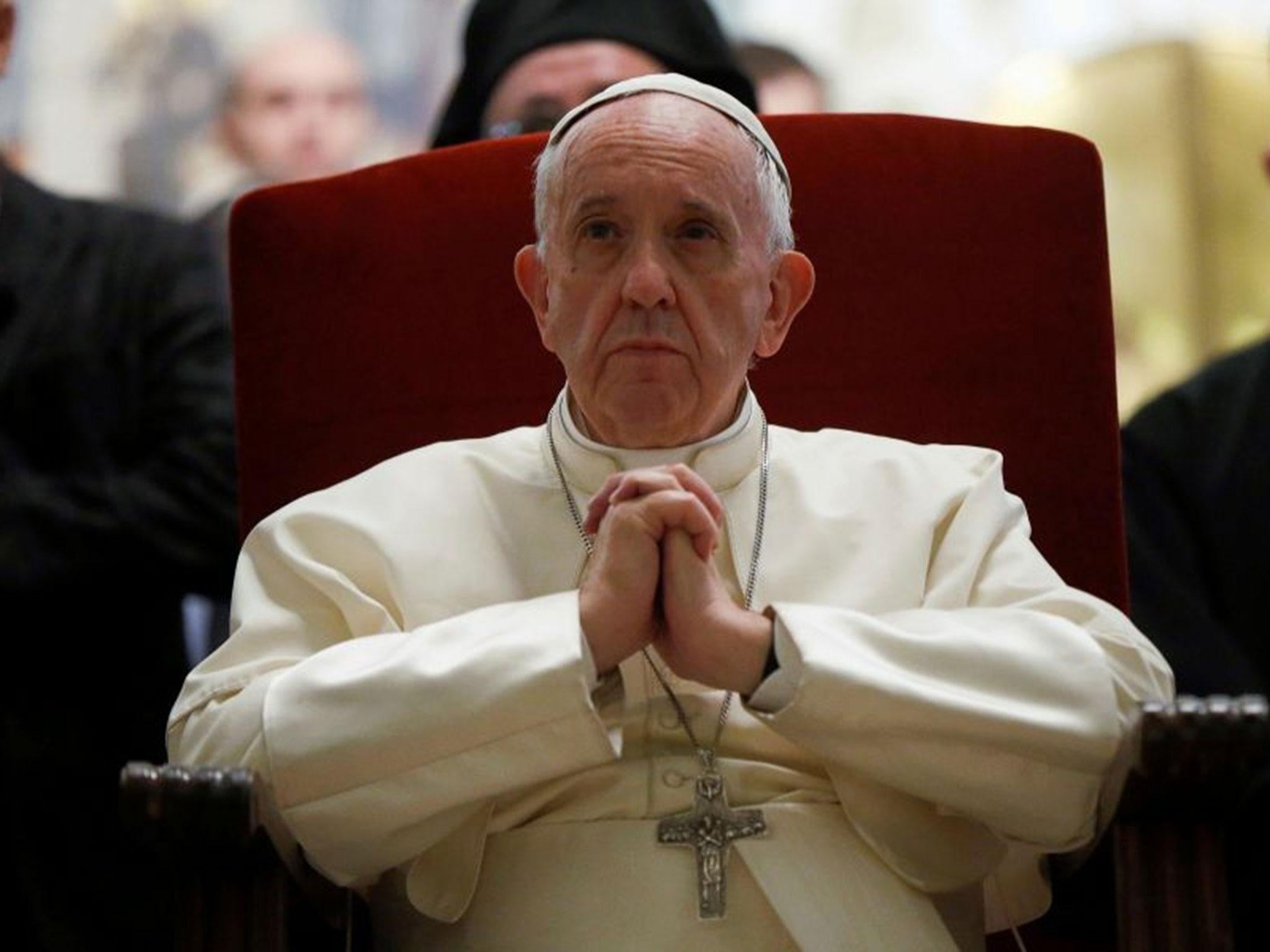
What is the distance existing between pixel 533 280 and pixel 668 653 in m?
0.67

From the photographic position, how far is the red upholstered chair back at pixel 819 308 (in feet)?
11.3

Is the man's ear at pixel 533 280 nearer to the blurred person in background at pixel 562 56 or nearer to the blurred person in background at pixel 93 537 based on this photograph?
the blurred person in background at pixel 93 537

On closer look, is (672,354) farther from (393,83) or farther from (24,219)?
(393,83)

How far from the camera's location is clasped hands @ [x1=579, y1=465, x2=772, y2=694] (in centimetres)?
272

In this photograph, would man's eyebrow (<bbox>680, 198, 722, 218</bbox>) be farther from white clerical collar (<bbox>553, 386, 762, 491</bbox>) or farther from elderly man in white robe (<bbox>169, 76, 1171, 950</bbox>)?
white clerical collar (<bbox>553, 386, 762, 491</bbox>)

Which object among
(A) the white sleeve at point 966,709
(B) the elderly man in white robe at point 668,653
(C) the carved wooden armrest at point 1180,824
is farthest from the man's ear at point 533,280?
(C) the carved wooden armrest at point 1180,824

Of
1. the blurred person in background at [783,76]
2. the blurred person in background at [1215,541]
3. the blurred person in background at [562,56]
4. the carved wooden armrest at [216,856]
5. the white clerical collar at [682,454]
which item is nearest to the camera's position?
the carved wooden armrest at [216,856]

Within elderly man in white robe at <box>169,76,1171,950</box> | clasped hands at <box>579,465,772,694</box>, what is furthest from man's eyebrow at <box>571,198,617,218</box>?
clasped hands at <box>579,465,772,694</box>

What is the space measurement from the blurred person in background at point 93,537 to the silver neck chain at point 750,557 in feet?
3.18

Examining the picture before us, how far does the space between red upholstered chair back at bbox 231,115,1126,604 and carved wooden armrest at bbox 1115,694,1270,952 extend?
3.01 ft

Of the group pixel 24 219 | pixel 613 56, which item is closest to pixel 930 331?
pixel 613 56

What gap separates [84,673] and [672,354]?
1400 millimetres

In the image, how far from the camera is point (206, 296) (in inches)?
167

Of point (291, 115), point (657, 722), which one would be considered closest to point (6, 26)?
point (291, 115)
